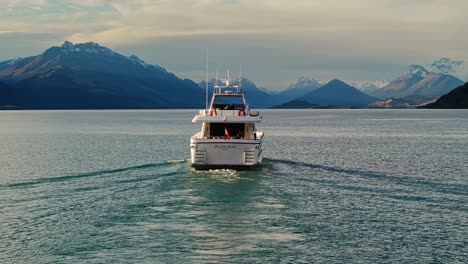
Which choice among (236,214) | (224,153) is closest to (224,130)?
(224,153)

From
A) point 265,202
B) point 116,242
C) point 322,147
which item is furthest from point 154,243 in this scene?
point 322,147

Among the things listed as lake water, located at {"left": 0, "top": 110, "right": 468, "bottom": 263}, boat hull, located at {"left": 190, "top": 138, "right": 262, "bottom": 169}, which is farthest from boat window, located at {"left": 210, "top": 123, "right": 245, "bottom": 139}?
boat hull, located at {"left": 190, "top": 138, "right": 262, "bottom": 169}

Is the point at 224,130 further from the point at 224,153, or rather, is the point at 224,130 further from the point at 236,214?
the point at 236,214

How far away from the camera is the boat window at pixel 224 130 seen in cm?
5419

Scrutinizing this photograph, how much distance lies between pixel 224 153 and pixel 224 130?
5738 mm

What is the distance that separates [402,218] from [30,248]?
18789 millimetres

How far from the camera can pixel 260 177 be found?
159 feet

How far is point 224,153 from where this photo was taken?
1928 inches

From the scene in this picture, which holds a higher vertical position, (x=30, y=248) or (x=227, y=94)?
(x=227, y=94)

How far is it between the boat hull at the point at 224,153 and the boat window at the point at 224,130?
470cm

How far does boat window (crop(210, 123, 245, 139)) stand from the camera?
2133 inches

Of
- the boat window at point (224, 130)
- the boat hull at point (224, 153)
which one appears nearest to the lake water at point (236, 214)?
the boat hull at point (224, 153)

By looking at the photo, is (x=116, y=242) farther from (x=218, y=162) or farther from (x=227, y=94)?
(x=227, y=94)

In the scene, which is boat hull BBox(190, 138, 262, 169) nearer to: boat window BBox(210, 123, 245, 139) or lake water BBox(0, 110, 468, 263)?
lake water BBox(0, 110, 468, 263)
